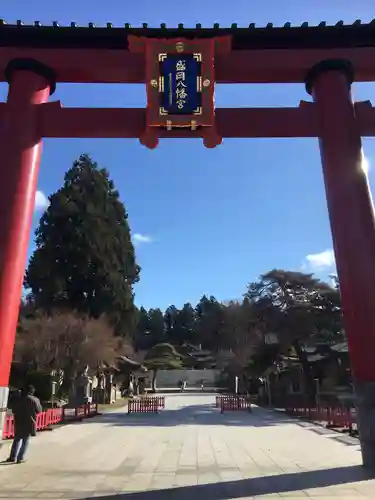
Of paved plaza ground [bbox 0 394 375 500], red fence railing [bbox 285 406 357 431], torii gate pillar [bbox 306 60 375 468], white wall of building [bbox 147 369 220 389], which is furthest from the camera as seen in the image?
white wall of building [bbox 147 369 220 389]

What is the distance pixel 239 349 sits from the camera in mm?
49438

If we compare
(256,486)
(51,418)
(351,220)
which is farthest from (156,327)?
(256,486)

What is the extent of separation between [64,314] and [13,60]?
79.0ft

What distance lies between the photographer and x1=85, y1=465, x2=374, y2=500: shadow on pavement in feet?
20.8

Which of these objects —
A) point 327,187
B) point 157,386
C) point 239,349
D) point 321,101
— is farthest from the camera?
point 157,386

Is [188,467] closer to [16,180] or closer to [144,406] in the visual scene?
[16,180]

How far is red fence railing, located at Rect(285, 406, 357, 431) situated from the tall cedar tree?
62.1ft

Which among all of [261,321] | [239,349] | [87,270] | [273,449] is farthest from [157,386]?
[273,449]

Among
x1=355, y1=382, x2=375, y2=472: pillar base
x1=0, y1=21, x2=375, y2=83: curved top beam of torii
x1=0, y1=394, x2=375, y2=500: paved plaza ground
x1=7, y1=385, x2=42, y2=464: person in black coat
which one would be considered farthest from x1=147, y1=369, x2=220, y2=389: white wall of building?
x1=0, y1=21, x2=375, y2=83: curved top beam of torii

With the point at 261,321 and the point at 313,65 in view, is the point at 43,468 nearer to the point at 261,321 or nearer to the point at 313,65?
the point at 313,65

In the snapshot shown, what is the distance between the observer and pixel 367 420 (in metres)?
7.86

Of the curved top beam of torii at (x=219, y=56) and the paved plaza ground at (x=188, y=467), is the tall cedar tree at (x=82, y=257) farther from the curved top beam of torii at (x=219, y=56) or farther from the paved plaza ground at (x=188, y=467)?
the curved top beam of torii at (x=219, y=56)

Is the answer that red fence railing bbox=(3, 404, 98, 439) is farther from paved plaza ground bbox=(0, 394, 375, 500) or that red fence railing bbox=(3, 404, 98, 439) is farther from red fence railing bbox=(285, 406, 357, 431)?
red fence railing bbox=(285, 406, 357, 431)

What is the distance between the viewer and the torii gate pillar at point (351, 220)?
8.02 metres
